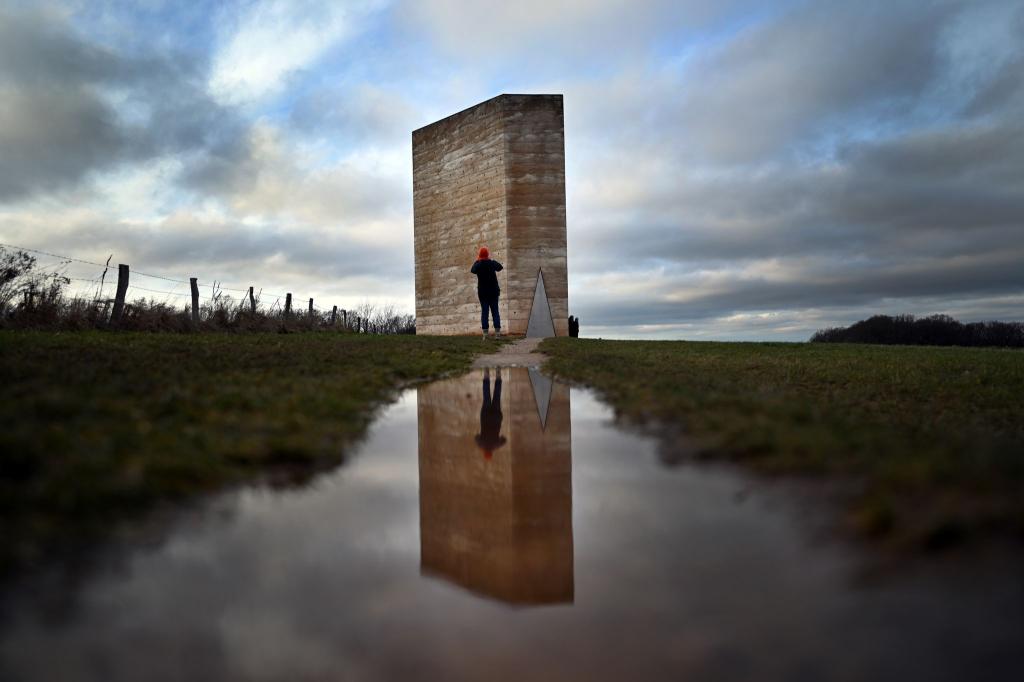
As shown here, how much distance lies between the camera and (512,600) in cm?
159

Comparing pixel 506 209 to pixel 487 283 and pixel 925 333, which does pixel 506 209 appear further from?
pixel 925 333

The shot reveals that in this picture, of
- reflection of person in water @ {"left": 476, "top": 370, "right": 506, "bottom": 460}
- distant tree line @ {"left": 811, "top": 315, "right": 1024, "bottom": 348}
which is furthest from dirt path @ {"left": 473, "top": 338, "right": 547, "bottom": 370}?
distant tree line @ {"left": 811, "top": 315, "right": 1024, "bottom": 348}

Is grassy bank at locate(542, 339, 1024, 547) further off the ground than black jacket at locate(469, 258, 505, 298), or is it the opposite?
black jacket at locate(469, 258, 505, 298)

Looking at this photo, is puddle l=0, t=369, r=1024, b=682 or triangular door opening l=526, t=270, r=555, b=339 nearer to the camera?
puddle l=0, t=369, r=1024, b=682

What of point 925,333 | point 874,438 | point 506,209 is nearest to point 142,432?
point 874,438

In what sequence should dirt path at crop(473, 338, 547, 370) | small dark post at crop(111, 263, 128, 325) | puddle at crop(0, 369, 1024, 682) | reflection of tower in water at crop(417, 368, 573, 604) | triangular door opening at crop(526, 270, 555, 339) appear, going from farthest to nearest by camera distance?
1. triangular door opening at crop(526, 270, 555, 339)
2. small dark post at crop(111, 263, 128, 325)
3. dirt path at crop(473, 338, 547, 370)
4. reflection of tower in water at crop(417, 368, 573, 604)
5. puddle at crop(0, 369, 1024, 682)

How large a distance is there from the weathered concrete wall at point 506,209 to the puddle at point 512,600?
16419 mm

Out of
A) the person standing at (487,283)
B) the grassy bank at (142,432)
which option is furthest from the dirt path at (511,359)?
the person standing at (487,283)

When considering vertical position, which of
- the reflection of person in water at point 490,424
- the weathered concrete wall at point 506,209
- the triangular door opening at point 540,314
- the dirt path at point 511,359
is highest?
the weathered concrete wall at point 506,209

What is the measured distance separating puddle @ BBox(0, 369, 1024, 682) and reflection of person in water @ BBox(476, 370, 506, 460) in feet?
2.88

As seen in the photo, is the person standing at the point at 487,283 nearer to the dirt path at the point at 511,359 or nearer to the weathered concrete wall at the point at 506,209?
the dirt path at the point at 511,359

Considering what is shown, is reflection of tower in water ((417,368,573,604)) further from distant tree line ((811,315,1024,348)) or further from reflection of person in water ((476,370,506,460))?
distant tree line ((811,315,1024,348))

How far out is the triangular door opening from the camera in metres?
→ 18.5

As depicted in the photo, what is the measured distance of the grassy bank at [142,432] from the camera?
192cm
